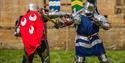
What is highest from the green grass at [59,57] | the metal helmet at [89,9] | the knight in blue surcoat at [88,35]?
the metal helmet at [89,9]

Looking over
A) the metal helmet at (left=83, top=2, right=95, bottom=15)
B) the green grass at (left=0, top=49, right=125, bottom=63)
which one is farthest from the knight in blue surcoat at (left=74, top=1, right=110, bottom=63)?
the green grass at (left=0, top=49, right=125, bottom=63)

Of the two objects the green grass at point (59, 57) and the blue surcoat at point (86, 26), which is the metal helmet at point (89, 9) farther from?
the green grass at point (59, 57)

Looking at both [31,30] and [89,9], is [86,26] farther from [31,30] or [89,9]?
[31,30]

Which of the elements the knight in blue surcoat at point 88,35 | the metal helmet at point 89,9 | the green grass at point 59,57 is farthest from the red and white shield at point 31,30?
the green grass at point 59,57

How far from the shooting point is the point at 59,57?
19484mm

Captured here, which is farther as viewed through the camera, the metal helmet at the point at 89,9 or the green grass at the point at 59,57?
the green grass at the point at 59,57

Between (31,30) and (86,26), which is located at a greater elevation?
(86,26)

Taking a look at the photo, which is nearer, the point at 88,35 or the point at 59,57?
the point at 88,35

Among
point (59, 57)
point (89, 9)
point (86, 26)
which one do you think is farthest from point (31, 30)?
point (59, 57)

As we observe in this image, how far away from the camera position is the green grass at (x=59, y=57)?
61.7 feet

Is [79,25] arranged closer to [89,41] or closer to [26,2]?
[89,41]

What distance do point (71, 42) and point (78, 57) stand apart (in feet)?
24.7

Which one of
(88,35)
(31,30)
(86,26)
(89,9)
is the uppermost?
(89,9)

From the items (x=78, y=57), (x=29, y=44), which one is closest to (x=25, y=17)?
(x=29, y=44)
